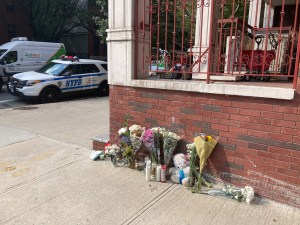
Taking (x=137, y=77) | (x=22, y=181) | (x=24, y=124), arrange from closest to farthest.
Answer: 1. (x=22, y=181)
2. (x=137, y=77)
3. (x=24, y=124)

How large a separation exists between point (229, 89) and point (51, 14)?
824 inches

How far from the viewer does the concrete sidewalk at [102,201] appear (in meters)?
2.79

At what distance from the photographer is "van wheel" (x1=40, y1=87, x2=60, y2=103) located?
10.1 metres

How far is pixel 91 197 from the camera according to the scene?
3197mm

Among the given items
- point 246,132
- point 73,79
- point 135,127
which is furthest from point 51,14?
point 246,132

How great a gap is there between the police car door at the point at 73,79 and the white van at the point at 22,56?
4719 mm

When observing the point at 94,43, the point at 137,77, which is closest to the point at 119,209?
the point at 137,77

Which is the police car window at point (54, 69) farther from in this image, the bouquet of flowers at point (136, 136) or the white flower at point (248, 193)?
the white flower at point (248, 193)

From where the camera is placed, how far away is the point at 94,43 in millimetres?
27719

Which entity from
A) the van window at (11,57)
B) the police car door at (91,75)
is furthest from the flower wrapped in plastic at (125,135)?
the van window at (11,57)

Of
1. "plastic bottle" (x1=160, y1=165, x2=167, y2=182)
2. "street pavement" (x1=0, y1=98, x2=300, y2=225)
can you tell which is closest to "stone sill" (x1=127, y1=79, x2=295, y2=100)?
"plastic bottle" (x1=160, y1=165, x2=167, y2=182)

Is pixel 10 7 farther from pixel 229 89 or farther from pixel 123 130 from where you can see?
pixel 229 89

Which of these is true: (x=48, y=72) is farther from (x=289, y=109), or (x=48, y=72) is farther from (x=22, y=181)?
(x=289, y=109)

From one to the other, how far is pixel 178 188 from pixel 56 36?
21.5m
